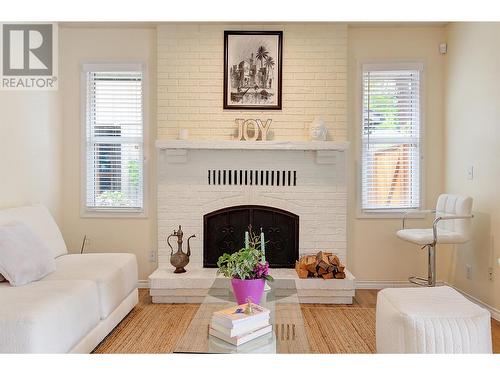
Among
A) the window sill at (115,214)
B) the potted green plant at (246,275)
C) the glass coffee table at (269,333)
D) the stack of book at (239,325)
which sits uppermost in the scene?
the window sill at (115,214)

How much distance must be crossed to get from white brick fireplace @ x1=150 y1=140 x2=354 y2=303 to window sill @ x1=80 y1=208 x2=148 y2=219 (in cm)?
31

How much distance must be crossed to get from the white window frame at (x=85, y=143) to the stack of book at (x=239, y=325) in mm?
2783

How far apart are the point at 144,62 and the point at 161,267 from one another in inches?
81.0

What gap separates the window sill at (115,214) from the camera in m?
4.79

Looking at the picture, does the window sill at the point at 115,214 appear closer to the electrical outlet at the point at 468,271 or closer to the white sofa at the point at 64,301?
the white sofa at the point at 64,301

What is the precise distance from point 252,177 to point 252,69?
1058mm

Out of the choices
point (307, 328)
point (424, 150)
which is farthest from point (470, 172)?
point (307, 328)

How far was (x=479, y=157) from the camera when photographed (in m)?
3.98

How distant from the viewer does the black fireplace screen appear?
4582mm

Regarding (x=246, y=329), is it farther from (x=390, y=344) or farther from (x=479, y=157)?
(x=479, y=157)

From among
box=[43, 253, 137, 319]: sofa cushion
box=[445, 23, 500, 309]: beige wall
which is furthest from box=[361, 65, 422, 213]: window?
box=[43, 253, 137, 319]: sofa cushion

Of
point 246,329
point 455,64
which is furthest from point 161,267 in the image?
point 455,64

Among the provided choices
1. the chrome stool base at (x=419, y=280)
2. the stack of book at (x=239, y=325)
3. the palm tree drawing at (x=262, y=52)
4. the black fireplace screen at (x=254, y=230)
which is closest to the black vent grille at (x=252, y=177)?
the black fireplace screen at (x=254, y=230)
